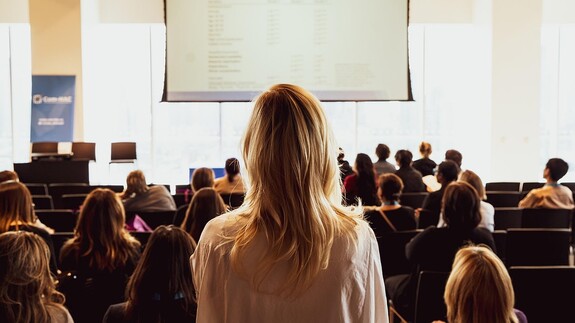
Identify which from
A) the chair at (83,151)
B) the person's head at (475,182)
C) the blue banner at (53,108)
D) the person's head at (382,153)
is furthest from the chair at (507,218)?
the blue banner at (53,108)

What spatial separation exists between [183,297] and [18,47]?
13.4 metres

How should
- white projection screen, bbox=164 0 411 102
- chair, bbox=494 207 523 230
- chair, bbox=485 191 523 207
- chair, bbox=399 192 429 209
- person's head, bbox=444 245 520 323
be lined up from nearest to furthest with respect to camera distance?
person's head, bbox=444 245 520 323 → chair, bbox=494 207 523 230 → chair, bbox=399 192 429 209 → chair, bbox=485 191 523 207 → white projection screen, bbox=164 0 411 102

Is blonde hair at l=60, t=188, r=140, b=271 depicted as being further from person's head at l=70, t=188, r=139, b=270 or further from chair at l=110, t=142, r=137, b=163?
chair at l=110, t=142, r=137, b=163

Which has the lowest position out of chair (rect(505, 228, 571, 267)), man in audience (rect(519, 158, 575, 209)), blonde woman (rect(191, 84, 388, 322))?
chair (rect(505, 228, 571, 267))

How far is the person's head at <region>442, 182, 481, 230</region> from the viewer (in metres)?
3.95

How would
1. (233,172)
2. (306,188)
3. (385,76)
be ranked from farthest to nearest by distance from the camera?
(385,76), (233,172), (306,188)

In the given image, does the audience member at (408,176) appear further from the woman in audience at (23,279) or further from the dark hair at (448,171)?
the woman in audience at (23,279)

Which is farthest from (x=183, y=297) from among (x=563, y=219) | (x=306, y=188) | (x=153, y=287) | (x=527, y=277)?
(x=563, y=219)

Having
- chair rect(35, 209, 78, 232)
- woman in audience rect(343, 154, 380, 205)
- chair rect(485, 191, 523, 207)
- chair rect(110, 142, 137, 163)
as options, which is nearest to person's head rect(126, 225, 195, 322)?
chair rect(35, 209, 78, 232)

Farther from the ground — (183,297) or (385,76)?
(385,76)

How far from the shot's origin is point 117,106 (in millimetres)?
14859

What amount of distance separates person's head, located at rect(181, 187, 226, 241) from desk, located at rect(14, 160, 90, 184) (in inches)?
287

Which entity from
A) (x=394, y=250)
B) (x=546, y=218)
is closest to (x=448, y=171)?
(x=546, y=218)

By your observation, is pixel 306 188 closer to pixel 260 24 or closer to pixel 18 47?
pixel 260 24
